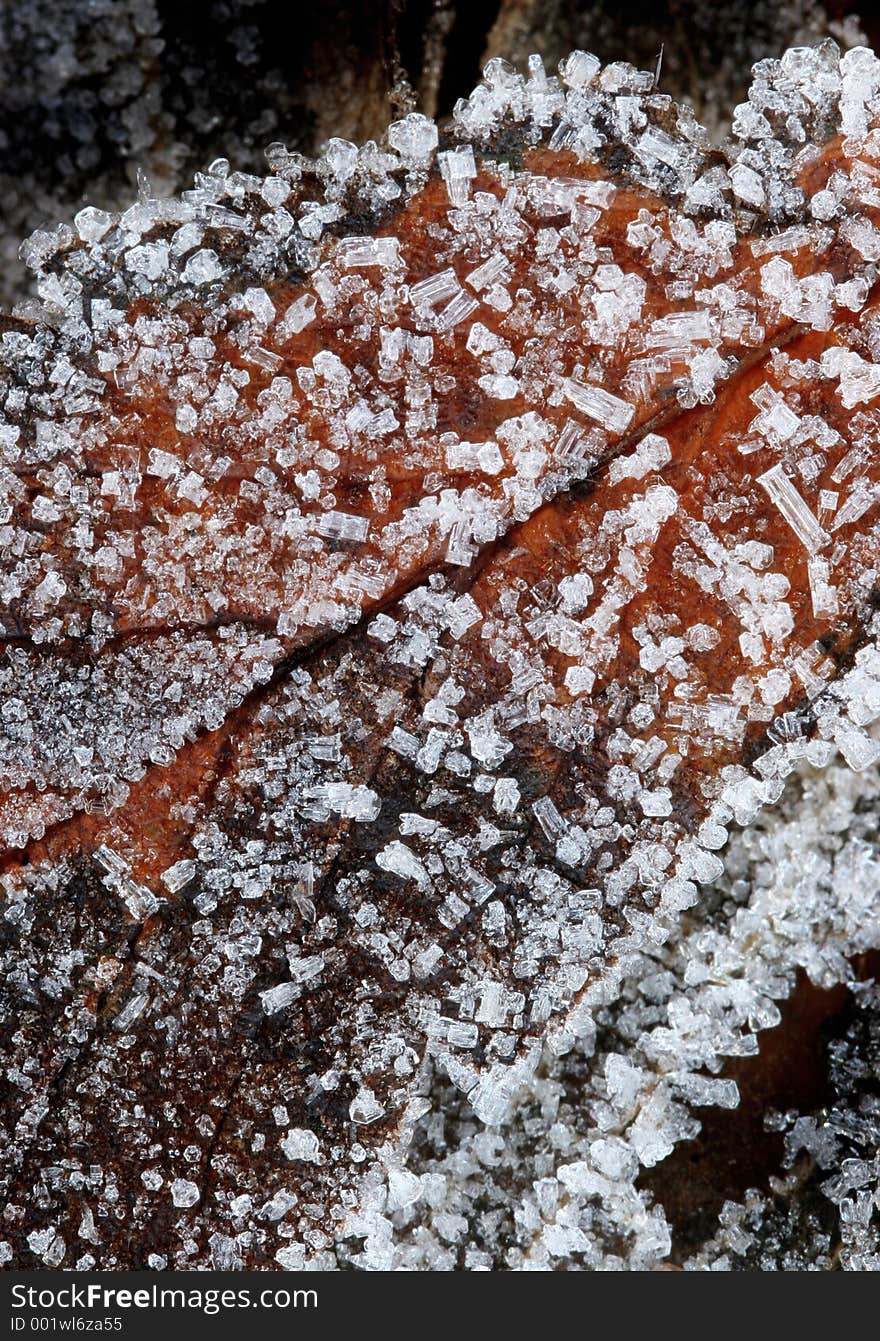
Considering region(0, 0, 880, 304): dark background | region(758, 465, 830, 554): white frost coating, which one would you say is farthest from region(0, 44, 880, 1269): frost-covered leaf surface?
region(0, 0, 880, 304): dark background

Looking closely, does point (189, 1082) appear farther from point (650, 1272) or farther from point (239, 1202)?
point (650, 1272)

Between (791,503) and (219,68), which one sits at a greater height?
(219,68)

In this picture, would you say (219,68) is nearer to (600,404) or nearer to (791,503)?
(600,404)

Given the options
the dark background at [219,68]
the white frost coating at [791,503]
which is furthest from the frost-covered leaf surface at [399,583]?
the dark background at [219,68]

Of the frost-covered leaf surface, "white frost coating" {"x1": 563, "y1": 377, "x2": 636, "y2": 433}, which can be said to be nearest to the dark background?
the frost-covered leaf surface

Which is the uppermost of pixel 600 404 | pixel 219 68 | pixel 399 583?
pixel 219 68

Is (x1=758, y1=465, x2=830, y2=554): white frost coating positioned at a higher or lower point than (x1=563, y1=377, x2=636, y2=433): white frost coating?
lower

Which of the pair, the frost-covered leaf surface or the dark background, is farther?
the dark background

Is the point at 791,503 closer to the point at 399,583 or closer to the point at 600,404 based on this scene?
the point at 600,404

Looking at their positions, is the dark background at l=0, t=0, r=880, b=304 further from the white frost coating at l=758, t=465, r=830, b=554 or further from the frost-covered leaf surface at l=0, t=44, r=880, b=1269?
the white frost coating at l=758, t=465, r=830, b=554

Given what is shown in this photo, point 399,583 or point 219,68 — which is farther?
point 219,68

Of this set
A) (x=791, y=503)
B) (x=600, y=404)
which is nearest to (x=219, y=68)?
(x=600, y=404)
